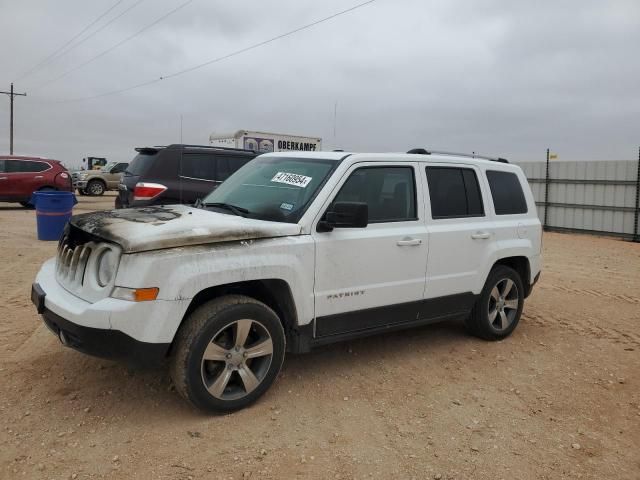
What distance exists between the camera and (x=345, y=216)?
3.79 m

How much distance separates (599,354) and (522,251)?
1170mm

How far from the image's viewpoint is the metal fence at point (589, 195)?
15055 millimetres

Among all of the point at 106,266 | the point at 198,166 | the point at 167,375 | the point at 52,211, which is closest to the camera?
the point at 106,266

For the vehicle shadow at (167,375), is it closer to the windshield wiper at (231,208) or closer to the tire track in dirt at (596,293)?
the windshield wiper at (231,208)

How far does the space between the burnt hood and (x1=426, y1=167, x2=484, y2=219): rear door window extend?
1496mm

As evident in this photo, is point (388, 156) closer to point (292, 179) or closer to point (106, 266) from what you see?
point (292, 179)

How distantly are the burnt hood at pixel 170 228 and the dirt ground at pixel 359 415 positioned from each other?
116cm

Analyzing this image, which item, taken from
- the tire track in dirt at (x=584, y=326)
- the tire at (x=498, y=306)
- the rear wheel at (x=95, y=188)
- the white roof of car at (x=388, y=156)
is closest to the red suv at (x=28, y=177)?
the rear wheel at (x=95, y=188)

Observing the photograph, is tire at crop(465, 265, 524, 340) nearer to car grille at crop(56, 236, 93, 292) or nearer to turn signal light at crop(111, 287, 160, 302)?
turn signal light at crop(111, 287, 160, 302)

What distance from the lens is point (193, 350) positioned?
133 inches

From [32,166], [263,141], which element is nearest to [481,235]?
[263,141]

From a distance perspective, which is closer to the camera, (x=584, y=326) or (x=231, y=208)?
(x=231, y=208)

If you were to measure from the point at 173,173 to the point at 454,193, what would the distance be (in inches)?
226

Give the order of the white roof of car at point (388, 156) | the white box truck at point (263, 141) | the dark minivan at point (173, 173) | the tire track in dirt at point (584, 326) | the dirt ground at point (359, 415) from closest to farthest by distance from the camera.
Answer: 1. the dirt ground at point (359, 415)
2. the white roof of car at point (388, 156)
3. the tire track in dirt at point (584, 326)
4. the dark minivan at point (173, 173)
5. the white box truck at point (263, 141)
